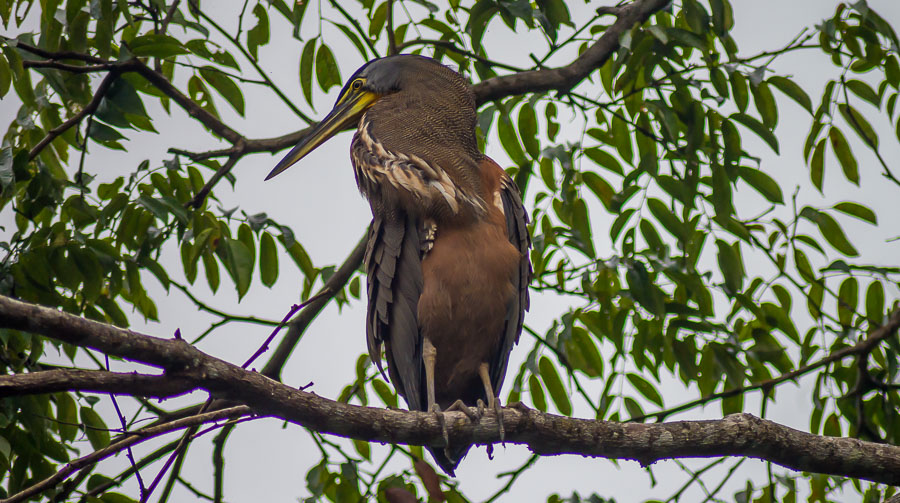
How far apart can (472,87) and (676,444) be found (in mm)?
2009

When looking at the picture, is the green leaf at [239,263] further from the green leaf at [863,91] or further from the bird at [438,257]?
the green leaf at [863,91]

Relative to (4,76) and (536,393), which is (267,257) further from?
(536,393)

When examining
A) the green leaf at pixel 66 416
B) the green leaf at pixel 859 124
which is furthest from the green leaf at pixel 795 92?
the green leaf at pixel 66 416

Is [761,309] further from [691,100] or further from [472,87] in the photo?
[472,87]

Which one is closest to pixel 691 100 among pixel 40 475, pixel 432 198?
pixel 432 198

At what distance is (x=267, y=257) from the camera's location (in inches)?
130

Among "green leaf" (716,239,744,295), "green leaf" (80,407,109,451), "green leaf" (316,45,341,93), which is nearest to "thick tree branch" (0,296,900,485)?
"green leaf" (716,239,744,295)

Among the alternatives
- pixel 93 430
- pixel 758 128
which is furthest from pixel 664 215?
pixel 93 430

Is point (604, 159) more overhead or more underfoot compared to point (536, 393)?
more overhead

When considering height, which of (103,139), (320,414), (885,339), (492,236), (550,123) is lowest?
(320,414)

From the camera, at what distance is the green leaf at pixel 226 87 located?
11.4 feet

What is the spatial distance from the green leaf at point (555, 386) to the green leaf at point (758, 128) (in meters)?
1.25

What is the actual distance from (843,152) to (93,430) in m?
3.15

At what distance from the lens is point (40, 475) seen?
282 cm
